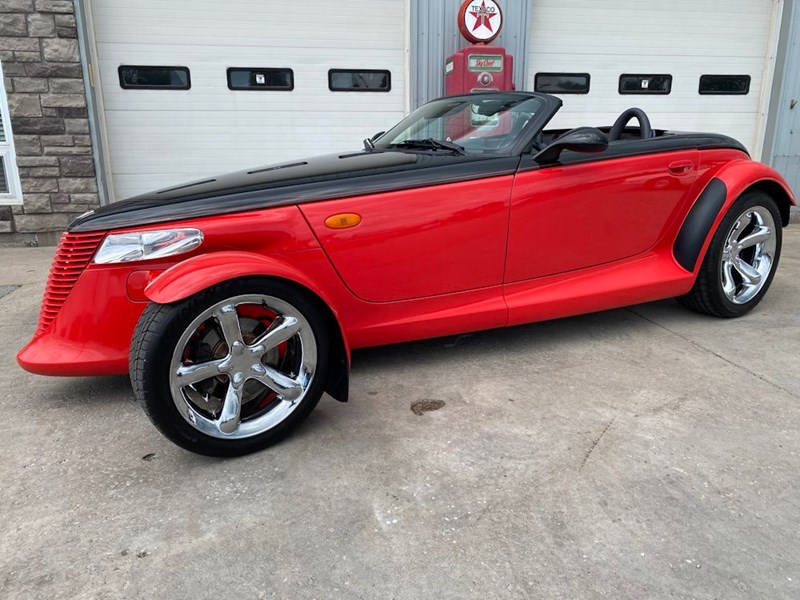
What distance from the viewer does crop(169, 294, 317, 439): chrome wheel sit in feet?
6.68

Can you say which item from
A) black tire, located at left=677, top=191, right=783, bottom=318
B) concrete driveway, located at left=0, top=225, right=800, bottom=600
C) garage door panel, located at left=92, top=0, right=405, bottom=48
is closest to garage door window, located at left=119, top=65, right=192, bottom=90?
garage door panel, located at left=92, top=0, right=405, bottom=48

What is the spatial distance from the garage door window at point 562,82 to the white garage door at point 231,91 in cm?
173

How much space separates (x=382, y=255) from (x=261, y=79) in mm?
4632

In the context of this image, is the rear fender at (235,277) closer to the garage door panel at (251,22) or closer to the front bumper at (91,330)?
the front bumper at (91,330)

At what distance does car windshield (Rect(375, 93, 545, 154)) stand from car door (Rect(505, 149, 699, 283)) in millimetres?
260

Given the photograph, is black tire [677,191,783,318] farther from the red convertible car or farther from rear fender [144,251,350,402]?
rear fender [144,251,350,402]

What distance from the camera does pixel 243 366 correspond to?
2111 mm

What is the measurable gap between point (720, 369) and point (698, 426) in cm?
68

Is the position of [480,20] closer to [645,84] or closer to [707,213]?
[645,84]

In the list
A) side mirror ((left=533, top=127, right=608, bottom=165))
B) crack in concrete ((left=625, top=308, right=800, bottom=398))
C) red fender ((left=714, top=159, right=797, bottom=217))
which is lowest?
crack in concrete ((left=625, top=308, right=800, bottom=398))

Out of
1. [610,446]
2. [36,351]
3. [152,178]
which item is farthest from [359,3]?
[610,446]

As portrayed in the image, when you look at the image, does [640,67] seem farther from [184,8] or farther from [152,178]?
[152,178]

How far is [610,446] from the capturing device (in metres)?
2.15

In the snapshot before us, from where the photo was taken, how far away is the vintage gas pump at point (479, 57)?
603 centimetres
